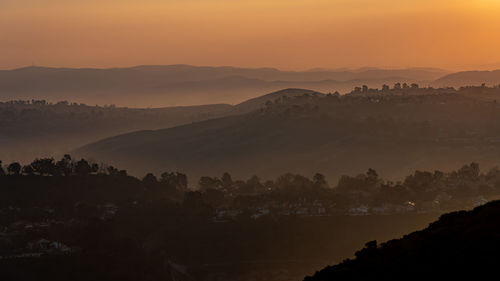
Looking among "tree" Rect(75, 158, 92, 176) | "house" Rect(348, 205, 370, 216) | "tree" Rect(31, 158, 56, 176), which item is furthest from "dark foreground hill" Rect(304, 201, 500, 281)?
"tree" Rect(75, 158, 92, 176)

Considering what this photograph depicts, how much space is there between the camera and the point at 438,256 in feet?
145

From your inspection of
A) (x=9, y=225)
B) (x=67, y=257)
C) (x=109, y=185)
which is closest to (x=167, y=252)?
(x=67, y=257)

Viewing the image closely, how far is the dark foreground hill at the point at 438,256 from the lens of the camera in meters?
41.7

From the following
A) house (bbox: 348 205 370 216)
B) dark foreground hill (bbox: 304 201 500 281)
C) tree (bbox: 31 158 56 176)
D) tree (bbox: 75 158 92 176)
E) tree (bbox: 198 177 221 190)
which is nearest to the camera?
dark foreground hill (bbox: 304 201 500 281)

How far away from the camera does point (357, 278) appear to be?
1756 inches

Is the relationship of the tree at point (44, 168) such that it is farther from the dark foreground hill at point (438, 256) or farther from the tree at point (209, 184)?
the dark foreground hill at point (438, 256)

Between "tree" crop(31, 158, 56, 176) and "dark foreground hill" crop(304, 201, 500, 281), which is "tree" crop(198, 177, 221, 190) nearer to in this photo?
"tree" crop(31, 158, 56, 176)

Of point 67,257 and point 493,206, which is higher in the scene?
point 493,206

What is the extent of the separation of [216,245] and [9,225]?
2201cm

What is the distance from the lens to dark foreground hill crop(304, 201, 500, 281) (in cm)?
4169

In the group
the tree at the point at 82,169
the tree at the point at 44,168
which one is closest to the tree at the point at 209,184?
the tree at the point at 82,169

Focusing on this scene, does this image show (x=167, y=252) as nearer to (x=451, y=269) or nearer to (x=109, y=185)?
(x=109, y=185)

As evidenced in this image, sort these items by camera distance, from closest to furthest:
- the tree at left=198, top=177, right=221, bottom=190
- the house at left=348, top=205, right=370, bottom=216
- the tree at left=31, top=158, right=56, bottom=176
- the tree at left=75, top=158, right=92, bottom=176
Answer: the house at left=348, top=205, right=370, bottom=216 < the tree at left=31, top=158, right=56, bottom=176 < the tree at left=75, top=158, right=92, bottom=176 < the tree at left=198, top=177, right=221, bottom=190

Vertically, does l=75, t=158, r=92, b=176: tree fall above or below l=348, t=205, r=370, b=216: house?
above
